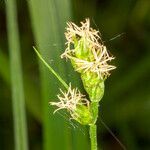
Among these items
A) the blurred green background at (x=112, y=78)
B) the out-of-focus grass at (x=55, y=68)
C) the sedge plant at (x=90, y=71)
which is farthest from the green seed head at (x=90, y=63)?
the blurred green background at (x=112, y=78)

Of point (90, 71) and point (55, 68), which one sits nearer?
point (90, 71)

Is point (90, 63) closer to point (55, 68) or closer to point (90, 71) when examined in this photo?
point (90, 71)

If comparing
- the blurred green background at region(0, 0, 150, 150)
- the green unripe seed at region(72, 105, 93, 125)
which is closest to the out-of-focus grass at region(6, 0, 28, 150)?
the green unripe seed at region(72, 105, 93, 125)

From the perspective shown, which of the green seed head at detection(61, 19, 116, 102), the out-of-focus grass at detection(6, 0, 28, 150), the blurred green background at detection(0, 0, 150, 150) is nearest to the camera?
the green seed head at detection(61, 19, 116, 102)

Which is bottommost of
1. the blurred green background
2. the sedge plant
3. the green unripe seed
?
the green unripe seed

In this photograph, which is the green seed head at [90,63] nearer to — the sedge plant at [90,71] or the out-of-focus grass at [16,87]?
the sedge plant at [90,71]

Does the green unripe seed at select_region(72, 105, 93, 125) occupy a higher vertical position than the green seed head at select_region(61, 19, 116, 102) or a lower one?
lower

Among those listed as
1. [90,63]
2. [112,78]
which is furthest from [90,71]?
[112,78]

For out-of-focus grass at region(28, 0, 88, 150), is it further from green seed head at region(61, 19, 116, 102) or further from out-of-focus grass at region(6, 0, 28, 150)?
green seed head at region(61, 19, 116, 102)

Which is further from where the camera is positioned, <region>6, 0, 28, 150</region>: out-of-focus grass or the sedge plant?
<region>6, 0, 28, 150</region>: out-of-focus grass
